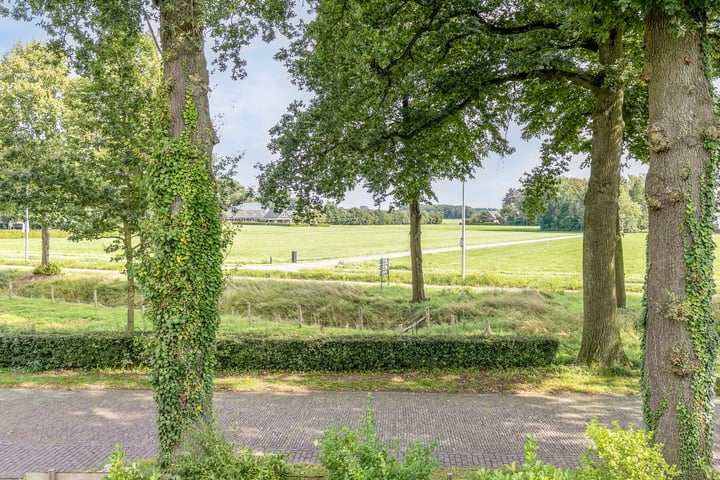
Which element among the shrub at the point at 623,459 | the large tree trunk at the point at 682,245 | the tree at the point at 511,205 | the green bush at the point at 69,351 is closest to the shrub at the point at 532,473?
the shrub at the point at 623,459

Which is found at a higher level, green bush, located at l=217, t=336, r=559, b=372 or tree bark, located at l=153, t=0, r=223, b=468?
tree bark, located at l=153, t=0, r=223, b=468

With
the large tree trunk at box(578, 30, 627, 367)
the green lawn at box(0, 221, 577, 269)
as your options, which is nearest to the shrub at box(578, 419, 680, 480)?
the large tree trunk at box(578, 30, 627, 367)

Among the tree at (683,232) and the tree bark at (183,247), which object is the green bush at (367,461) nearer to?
the tree bark at (183,247)

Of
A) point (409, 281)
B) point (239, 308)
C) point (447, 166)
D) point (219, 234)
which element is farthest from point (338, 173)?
point (409, 281)

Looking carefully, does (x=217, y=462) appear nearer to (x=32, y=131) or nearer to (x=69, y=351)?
(x=69, y=351)

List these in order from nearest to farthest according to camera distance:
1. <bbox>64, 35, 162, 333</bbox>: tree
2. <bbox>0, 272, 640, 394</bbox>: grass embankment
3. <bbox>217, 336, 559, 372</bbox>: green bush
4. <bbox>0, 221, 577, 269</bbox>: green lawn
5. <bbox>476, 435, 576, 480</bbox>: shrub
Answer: <bbox>476, 435, 576, 480</bbox>: shrub → <bbox>0, 272, 640, 394</bbox>: grass embankment → <bbox>217, 336, 559, 372</bbox>: green bush → <bbox>64, 35, 162, 333</bbox>: tree → <bbox>0, 221, 577, 269</bbox>: green lawn

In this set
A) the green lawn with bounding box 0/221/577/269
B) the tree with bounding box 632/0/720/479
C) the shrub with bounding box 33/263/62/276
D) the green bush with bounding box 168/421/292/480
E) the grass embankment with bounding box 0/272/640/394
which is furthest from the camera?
the green lawn with bounding box 0/221/577/269

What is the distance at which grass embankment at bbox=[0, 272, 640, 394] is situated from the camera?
9195 mm

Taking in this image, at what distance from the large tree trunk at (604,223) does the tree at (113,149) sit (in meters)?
10.5

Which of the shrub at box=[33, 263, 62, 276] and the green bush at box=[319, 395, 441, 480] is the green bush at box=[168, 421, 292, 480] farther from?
the shrub at box=[33, 263, 62, 276]

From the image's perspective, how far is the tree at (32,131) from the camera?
11.3 m

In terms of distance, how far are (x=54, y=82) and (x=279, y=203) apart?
19.6 m

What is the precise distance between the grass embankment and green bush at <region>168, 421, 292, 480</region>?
13.3 ft

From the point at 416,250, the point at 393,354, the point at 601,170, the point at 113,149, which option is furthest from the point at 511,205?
the point at 113,149
